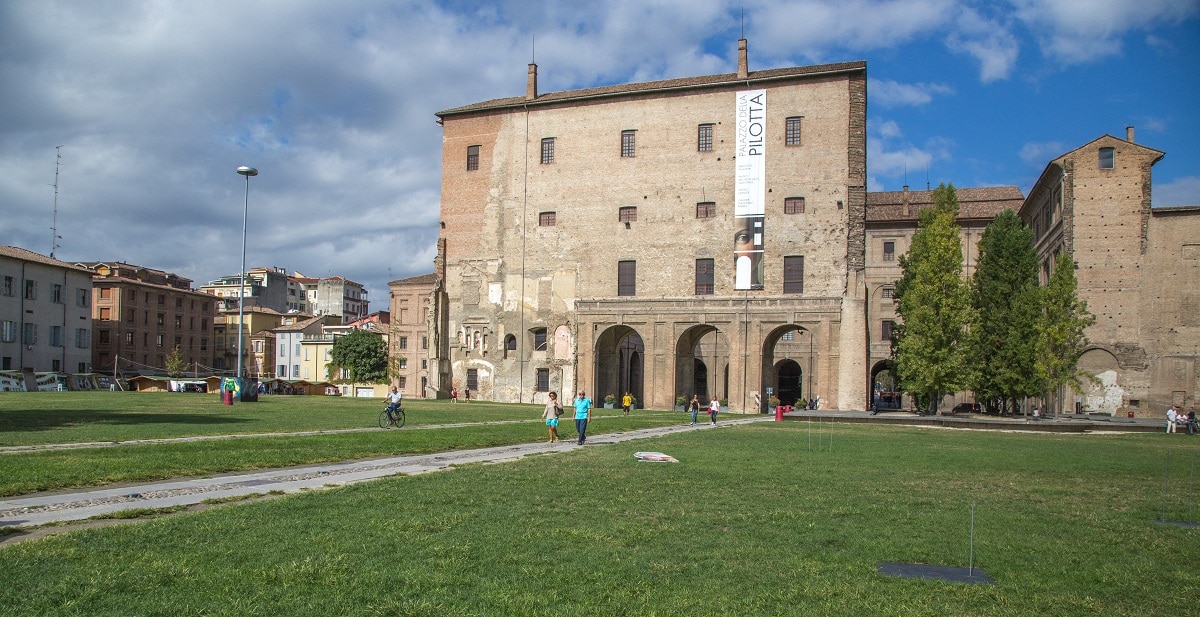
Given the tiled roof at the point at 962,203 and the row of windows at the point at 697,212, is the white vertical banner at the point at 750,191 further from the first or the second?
the tiled roof at the point at 962,203

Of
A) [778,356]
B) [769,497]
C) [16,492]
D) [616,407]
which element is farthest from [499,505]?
[778,356]

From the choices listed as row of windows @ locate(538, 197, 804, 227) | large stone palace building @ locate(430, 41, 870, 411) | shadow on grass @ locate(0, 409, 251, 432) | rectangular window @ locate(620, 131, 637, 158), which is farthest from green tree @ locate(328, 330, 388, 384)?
shadow on grass @ locate(0, 409, 251, 432)

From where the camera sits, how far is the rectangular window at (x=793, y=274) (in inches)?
2066

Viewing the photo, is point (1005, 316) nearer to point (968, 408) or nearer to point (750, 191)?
point (968, 408)

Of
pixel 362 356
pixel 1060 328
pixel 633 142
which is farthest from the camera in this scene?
pixel 362 356

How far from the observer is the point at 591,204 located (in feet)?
188

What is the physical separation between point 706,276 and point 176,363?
57930 millimetres

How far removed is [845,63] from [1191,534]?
1858 inches

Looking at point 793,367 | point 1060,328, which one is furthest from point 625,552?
point 793,367

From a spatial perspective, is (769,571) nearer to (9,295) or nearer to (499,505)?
(499,505)

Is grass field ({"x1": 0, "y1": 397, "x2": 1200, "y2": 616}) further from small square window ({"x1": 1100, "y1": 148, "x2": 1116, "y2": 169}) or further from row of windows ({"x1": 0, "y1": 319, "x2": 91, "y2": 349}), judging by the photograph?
row of windows ({"x1": 0, "y1": 319, "x2": 91, "y2": 349})

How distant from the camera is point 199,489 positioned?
11758mm

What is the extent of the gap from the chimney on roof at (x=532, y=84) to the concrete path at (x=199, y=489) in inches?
1791

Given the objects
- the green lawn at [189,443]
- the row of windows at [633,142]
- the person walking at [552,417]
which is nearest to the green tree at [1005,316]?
the row of windows at [633,142]
